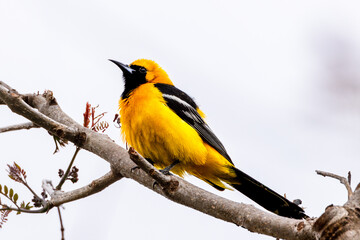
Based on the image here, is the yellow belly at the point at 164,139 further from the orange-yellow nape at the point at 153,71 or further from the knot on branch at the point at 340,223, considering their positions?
the knot on branch at the point at 340,223

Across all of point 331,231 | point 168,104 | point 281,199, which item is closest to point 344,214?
point 331,231

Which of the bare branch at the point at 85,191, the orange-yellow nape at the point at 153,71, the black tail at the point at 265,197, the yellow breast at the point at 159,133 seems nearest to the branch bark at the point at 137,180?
the bare branch at the point at 85,191

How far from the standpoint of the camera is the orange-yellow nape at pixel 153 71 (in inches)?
226

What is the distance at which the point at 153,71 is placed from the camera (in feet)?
19.2

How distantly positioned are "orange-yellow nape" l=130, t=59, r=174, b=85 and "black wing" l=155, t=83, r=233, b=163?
1.56 ft

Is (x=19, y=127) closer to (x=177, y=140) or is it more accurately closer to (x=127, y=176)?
(x=127, y=176)

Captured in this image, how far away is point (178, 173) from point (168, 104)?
2.52 ft

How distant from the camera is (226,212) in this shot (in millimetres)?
2824

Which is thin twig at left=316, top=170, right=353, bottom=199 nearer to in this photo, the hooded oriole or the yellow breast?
the hooded oriole

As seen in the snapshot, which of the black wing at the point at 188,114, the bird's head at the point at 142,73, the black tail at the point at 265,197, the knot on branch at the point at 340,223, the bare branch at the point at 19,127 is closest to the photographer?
the knot on branch at the point at 340,223

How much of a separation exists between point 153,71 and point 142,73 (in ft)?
0.60

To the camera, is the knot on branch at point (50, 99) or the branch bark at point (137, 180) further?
the knot on branch at point (50, 99)

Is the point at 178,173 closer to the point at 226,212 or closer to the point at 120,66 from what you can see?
the point at 120,66

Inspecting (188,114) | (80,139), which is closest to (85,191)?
→ (80,139)
